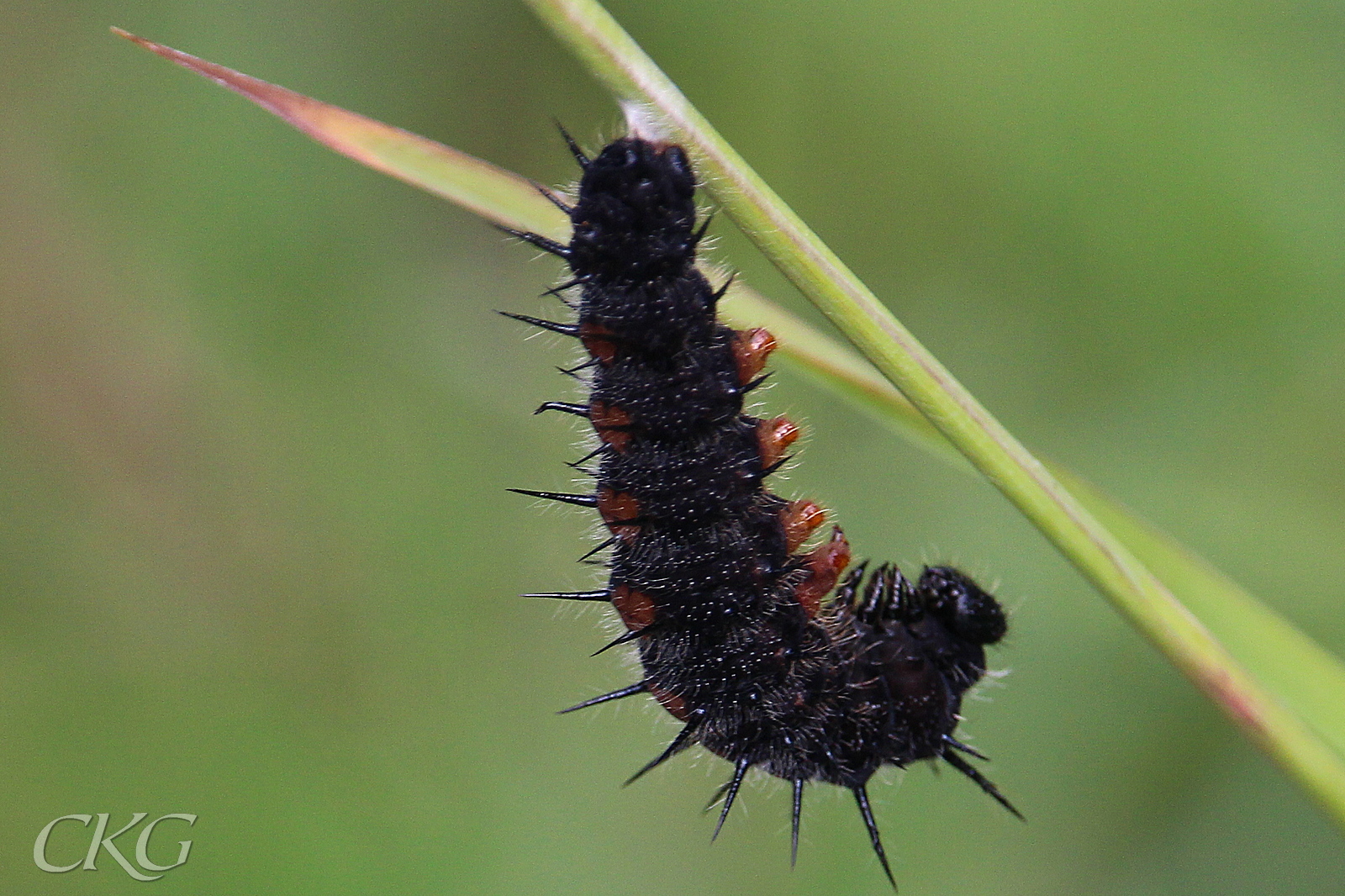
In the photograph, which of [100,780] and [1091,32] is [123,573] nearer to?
[100,780]

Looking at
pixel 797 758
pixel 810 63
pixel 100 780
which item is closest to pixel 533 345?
pixel 810 63

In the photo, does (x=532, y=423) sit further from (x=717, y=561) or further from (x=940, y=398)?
(x=940, y=398)

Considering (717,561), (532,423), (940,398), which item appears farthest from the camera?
(532,423)

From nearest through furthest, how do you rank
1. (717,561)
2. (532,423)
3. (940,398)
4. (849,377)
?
(940,398)
(849,377)
(717,561)
(532,423)

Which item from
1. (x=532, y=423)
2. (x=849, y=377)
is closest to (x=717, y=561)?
(x=849, y=377)

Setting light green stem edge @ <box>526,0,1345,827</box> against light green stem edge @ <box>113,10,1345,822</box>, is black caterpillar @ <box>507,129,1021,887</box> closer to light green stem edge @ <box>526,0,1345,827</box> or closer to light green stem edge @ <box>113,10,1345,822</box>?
light green stem edge @ <box>113,10,1345,822</box>

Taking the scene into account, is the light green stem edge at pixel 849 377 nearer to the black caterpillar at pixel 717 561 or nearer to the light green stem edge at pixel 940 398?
the black caterpillar at pixel 717 561

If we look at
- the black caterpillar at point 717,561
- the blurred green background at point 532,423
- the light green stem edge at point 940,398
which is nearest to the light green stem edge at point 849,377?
the black caterpillar at point 717,561
